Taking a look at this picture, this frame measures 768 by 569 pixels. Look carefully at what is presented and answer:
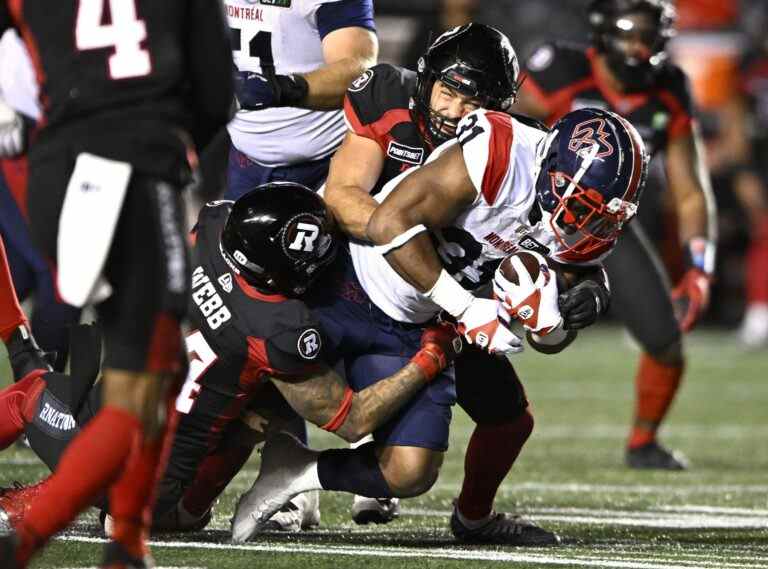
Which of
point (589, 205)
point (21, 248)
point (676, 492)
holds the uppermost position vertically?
point (589, 205)

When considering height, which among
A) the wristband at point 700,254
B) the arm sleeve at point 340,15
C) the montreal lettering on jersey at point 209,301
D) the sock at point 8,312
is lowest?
the wristband at point 700,254

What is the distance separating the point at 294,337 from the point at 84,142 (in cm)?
110

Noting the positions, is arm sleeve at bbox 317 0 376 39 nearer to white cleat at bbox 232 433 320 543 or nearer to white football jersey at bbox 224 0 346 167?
white football jersey at bbox 224 0 346 167

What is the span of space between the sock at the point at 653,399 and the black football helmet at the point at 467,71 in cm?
247

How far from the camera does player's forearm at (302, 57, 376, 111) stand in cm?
505

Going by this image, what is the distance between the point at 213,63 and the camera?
11.5 ft

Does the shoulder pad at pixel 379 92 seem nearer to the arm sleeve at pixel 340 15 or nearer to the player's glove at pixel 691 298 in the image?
the arm sleeve at pixel 340 15

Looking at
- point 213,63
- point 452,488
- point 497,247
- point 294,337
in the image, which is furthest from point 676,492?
point 213,63

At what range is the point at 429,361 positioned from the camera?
448cm

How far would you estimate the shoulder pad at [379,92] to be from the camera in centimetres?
487

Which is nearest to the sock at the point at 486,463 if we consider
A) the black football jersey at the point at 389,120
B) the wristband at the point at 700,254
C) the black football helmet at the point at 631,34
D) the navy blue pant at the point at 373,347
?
the navy blue pant at the point at 373,347

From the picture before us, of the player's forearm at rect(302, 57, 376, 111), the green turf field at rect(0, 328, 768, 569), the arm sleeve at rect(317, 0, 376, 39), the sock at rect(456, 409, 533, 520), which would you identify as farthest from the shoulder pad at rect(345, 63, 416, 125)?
the green turf field at rect(0, 328, 768, 569)

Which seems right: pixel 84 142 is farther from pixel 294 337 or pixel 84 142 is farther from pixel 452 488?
pixel 452 488

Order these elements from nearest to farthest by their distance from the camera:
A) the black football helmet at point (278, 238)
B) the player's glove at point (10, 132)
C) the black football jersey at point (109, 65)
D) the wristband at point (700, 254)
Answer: the black football jersey at point (109, 65)
the player's glove at point (10, 132)
the black football helmet at point (278, 238)
the wristband at point (700, 254)
